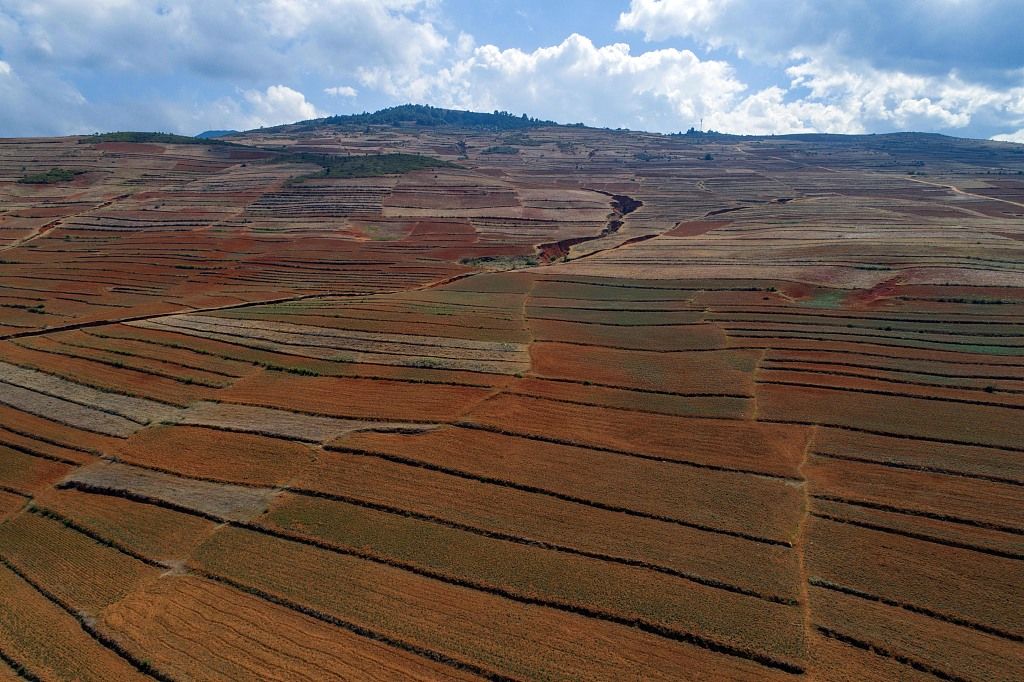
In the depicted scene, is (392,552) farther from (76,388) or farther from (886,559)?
(76,388)

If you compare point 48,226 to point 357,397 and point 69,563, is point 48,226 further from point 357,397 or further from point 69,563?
point 69,563

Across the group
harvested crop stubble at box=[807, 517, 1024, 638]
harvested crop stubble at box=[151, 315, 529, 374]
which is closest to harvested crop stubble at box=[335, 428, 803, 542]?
harvested crop stubble at box=[807, 517, 1024, 638]

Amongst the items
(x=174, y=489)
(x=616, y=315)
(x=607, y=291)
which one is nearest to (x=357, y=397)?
(x=174, y=489)

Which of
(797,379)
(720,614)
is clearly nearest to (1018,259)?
(797,379)

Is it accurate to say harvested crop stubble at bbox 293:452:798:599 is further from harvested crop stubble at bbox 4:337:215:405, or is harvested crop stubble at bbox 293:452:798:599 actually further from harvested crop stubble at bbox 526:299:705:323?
harvested crop stubble at bbox 526:299:705:323

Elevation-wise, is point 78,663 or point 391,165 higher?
point 391,165

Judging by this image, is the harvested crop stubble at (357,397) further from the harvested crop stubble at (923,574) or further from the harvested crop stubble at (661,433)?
the harvested crop stubble at (923,574)
